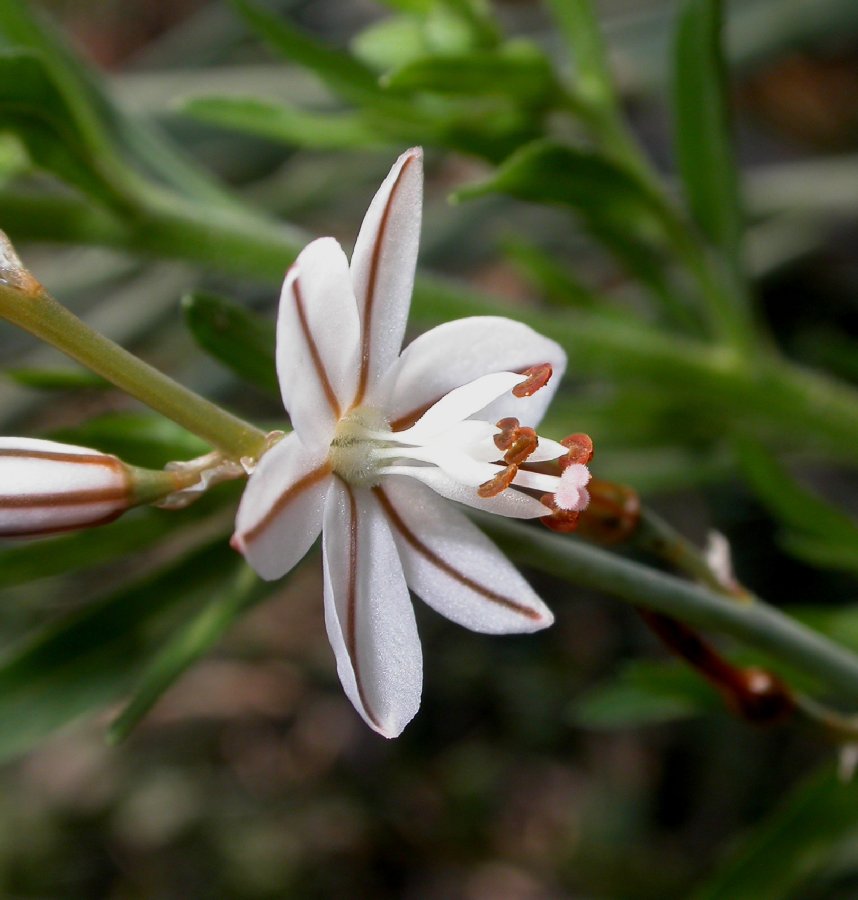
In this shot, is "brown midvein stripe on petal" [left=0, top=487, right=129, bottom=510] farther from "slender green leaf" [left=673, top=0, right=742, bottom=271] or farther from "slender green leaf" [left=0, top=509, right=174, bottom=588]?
"slender green leaf" [left=673, top=0, right=742, bottom=271]

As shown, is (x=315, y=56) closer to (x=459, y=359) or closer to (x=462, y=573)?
(x=459, y=359)

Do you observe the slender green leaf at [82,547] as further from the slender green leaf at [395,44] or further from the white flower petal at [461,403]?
the slender green leaf at [395,44]

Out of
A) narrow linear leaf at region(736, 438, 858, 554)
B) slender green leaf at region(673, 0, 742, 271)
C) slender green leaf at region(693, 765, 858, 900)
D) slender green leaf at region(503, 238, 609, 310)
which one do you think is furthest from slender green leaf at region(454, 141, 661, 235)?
slender green leaf at region(693, 765, 858, 900)

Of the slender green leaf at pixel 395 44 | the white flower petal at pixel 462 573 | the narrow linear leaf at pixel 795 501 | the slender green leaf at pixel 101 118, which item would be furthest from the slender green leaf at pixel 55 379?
the narrow linear leaf at pixel 795 501

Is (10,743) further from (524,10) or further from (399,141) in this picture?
(524,10)

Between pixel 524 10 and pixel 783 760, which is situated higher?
pixel 524 10

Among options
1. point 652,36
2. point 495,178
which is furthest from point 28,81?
point 652,36

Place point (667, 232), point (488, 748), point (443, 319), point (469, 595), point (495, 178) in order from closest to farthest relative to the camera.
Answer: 1. point (469, 595)
2. point (495, 178)
3. point (443, 319)
4. point (667, 232)
5. point (488, 748)
